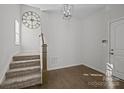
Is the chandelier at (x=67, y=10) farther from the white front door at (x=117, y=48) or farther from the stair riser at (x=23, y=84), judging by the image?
the stair riser at (x=23, y=84)

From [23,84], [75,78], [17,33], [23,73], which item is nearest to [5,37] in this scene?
[17,33]

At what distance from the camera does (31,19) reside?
265 cm

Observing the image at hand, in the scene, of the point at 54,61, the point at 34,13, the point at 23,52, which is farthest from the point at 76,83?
the point at 34,13

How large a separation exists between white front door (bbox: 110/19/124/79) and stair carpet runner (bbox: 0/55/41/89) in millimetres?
1914

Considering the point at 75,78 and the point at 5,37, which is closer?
the point at 5,37

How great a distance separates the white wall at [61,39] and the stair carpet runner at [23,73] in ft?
1.77

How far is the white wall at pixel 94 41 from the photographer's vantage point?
2.75 m

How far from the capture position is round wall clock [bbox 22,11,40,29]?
2.61 m

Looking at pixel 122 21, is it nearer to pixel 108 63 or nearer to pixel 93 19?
pixel 93 19

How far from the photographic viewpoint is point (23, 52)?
115 inches

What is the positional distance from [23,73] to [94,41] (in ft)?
7.19

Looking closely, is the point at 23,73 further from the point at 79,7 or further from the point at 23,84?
the point at 79,7

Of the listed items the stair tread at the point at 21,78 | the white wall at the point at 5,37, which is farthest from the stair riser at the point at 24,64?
the stair tread at the point at 21,78

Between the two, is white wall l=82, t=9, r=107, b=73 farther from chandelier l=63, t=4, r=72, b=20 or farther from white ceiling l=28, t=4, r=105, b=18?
chandelier l=63, t=4, r=72, b=20
